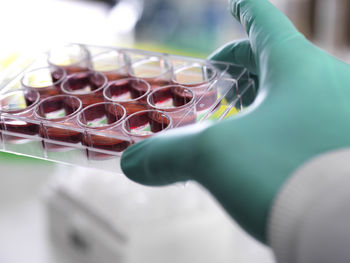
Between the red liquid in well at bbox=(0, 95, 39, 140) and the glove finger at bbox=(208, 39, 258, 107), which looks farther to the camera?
the glove finger at bbox=(208, 39, 258, 107)

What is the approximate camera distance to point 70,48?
141 cm

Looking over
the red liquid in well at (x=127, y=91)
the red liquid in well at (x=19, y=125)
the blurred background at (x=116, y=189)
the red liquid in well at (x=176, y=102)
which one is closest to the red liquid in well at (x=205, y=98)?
the red liquid in well at (x=176, y=102)

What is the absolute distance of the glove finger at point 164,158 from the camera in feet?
2.95

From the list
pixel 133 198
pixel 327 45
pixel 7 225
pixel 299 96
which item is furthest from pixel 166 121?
pixel 327 45

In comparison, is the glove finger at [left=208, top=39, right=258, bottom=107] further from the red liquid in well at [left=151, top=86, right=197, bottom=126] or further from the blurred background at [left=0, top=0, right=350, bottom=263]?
the blurred background at [left=0, top=0, right=350, bottom=263]

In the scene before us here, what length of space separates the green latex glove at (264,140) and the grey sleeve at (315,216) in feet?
0.15

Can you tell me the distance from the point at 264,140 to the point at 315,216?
162mm

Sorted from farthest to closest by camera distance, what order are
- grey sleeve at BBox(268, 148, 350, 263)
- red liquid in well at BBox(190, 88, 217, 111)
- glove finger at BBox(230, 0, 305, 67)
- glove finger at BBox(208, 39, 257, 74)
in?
glove finger at BBox(208, 39, 257, 74) < red liquid in well at BBox(190, 88, 217, 111) < glove finger at BBox(230, 0, 305, 67) < grey sleeve at BBox(268, 148, 350, 263)

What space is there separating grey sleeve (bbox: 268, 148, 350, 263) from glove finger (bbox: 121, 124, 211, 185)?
184 millimetres

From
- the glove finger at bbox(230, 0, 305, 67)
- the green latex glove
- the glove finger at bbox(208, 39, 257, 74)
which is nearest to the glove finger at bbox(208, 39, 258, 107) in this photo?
the glove finger at bbox(208, 39, 257, 74)

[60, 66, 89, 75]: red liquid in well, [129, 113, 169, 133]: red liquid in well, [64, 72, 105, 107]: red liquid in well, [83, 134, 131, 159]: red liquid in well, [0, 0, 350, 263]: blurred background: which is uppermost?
[60, 66, 89, 75]: red liquid in well

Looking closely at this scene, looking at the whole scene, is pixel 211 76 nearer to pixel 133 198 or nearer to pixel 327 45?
pixel 133 198

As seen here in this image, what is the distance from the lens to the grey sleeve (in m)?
0.77

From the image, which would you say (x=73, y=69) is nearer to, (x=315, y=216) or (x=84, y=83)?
(x=84, y=83)
